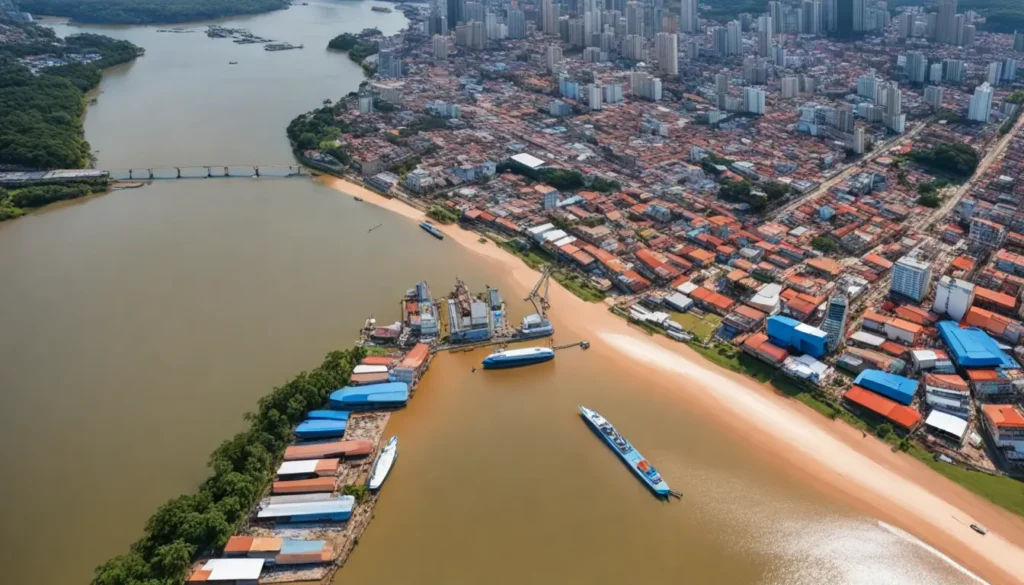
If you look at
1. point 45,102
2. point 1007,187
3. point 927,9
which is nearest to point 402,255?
point 1007,187

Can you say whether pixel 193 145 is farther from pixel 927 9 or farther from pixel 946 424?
pixel 927 9

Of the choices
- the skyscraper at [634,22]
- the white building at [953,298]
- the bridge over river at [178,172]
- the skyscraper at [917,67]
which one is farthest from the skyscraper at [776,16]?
the white building at [953,298]

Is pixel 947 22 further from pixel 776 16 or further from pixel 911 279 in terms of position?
pixel 911 279

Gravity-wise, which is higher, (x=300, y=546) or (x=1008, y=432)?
(x=1008, y=432)

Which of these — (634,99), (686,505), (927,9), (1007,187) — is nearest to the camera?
(686,505)

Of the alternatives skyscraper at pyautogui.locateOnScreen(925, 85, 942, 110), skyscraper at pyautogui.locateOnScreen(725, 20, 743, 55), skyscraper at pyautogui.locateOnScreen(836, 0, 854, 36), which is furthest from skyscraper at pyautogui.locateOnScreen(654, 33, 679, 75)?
skyscraper at pyautogui.locateOnScreen(836, 0, 854, 36)

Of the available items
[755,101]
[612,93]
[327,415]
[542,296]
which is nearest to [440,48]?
[612,93]

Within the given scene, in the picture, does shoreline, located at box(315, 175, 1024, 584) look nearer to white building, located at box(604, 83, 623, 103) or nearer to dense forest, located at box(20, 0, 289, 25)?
white building, located at box(604, 83, 623, 103)
